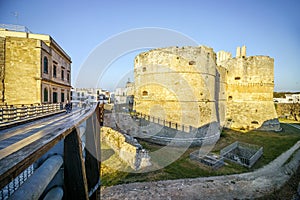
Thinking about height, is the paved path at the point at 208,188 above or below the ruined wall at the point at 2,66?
below

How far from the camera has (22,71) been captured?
42.5 ft

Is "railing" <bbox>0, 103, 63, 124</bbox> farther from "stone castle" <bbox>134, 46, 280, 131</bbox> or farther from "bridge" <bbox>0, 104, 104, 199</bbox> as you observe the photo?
"stone castle" <bbox>134, 46, 280, 131</bbox>

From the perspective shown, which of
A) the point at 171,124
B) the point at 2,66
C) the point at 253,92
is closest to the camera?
the point at 2,66

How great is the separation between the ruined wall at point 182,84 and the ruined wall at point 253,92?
9.75 metres

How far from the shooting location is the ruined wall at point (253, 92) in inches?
876

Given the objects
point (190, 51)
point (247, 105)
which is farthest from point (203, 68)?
point (247, 105)

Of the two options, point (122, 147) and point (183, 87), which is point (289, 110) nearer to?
point (183, 87)

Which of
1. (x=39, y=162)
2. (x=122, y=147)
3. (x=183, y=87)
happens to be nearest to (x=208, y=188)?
(x=122, y=147)

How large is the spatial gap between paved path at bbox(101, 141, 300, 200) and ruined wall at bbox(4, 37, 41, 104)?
435 inches

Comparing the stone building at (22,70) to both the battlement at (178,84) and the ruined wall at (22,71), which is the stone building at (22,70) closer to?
the ruined wall at (22,71)

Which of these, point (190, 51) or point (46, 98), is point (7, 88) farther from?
point (190, 51)

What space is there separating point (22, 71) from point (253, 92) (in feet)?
93.1

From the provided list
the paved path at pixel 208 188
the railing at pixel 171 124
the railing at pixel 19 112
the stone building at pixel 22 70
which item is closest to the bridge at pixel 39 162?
the railing at pixel 19 112

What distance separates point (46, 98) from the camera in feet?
47.8
